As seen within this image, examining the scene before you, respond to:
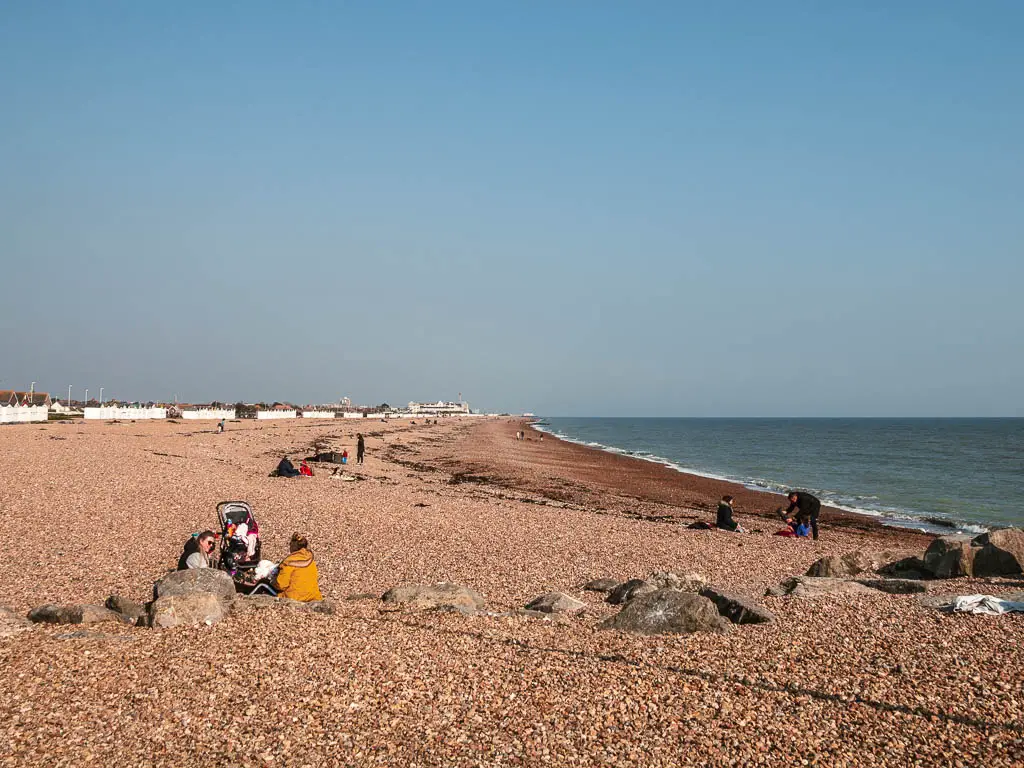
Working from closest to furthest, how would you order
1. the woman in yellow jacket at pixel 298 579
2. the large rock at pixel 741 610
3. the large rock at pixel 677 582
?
the large rock at pixel 741 610 < the woman in yellow jacket at pixel 298 579 < the large rock at pixel 677 582

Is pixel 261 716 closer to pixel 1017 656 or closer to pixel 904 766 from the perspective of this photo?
pixel 904 766

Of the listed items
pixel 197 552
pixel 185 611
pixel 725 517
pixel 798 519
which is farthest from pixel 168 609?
pixel 798 519

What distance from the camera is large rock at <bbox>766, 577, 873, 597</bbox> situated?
11539mm

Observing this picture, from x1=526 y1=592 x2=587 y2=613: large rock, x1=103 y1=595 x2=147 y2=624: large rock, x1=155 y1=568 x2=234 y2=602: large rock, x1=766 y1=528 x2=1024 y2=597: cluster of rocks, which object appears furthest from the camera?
x1=766 y1=528 x2=1024 y2=597: cluster of rocks

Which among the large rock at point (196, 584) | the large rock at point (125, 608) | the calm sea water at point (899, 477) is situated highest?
the large rock at point (196, 584)

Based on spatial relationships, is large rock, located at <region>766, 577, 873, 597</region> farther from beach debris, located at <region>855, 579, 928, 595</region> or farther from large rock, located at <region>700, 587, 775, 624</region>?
large rock, located at <region>700, 587, 775, 624</region>

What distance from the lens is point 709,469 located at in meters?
54.4

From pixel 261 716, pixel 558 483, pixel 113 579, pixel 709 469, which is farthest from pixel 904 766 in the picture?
pixel 709 469

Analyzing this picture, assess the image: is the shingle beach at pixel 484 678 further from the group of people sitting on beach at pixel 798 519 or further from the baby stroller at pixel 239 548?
the group of people sitting on beach at pixel 798 519

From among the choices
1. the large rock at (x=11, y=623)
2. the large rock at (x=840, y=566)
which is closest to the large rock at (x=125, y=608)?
the large rock at (x=11, y=623)

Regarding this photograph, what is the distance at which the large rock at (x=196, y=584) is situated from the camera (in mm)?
9180

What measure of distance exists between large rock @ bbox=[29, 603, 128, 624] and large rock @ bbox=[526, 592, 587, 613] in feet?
17.8

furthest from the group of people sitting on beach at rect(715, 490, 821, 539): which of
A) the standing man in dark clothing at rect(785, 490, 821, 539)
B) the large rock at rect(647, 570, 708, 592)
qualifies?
the large rock at rect(647, 570, 708, 592)

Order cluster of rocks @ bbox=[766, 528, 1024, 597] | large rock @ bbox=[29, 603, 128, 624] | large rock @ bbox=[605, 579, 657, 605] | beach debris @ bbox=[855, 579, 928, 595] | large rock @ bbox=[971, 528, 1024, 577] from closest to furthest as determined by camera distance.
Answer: large rock @ bbox=[29, 603, 128, 624] → large rock @ bbox=[605, 579, 657, 605] → beach debris @ bbox=[855, 579, 928, 595] → cluster of rocks @ bbox=[766, 528, 1024, 597] → large rock @ bbox=[971, 528, 1024, 577]
